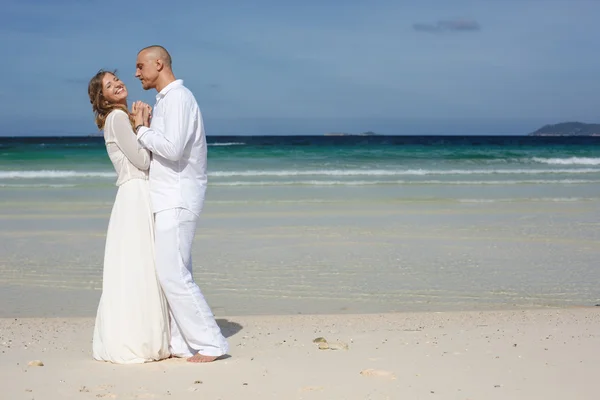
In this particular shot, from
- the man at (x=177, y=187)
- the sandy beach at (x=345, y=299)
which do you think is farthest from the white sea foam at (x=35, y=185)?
the man at (x=177, y=187)

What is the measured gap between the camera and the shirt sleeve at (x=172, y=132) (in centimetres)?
456

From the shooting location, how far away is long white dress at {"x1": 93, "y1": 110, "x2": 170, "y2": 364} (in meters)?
4.90

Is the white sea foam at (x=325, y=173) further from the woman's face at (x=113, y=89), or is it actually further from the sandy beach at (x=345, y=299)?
the woman's face at (x=113, y=89)

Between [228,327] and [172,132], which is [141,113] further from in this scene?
[228,327]

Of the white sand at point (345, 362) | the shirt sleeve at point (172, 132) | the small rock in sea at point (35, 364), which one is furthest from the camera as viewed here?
the small rock in sea at point (35, 364)

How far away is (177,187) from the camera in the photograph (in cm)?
473

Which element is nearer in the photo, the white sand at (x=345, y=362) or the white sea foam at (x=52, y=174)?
the white sand at (x=345, y=362)

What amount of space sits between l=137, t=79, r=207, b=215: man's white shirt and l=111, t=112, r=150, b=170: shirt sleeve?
0.08 metres

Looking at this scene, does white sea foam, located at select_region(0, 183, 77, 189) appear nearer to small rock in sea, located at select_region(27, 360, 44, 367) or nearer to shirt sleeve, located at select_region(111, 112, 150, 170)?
small rock in sea, located at select_region(27, 360, 44, 367)

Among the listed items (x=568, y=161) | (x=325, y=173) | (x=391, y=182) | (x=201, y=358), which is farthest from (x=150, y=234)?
(x=568, y=161)

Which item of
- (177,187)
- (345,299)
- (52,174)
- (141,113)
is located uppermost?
(141,113)

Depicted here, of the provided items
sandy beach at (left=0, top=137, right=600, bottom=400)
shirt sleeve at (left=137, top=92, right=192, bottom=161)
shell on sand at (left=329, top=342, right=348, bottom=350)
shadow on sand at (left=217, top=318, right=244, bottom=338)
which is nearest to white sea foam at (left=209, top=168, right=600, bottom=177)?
sandy beach at (left=0, top=137, right=600, bottom=400)

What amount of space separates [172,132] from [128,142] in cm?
39

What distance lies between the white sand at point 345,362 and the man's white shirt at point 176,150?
41.4 inches
